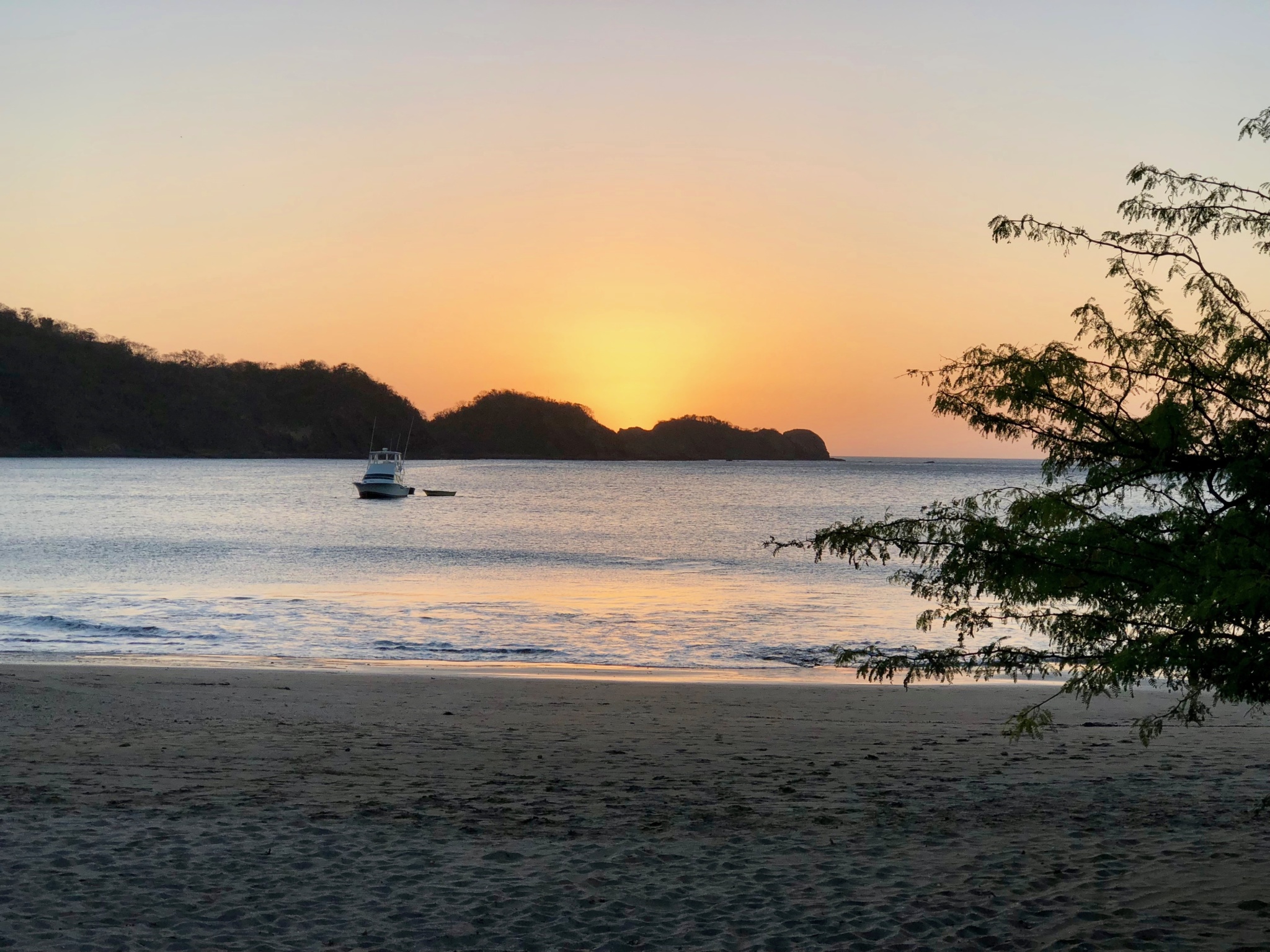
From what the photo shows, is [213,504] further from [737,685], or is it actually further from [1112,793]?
[1112,793]

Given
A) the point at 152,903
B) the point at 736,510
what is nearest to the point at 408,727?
the point at 152,903

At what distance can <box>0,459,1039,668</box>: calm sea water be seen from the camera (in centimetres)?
2066

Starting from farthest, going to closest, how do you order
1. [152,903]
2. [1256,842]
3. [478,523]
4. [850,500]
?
[850,500], [478,523], [1256,842], [152,903]

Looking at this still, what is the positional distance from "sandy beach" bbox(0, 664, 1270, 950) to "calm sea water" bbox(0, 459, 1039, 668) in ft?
27.4

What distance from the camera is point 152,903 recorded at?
18.3 ft

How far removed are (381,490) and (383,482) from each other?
2.43ft

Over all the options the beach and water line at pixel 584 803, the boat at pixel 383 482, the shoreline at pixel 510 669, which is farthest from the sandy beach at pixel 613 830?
the boat at pixel 383 482

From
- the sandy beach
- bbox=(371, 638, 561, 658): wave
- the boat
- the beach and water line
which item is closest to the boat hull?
the boat

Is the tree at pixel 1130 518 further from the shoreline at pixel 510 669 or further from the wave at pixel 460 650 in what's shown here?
A: the wave at pixel 460 650

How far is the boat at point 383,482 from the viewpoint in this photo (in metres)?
86.7

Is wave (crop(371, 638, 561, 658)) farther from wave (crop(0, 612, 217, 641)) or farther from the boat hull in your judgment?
the boat hull

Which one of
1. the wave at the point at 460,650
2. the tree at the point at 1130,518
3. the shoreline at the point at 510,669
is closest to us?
the tree at the point at 1130,518

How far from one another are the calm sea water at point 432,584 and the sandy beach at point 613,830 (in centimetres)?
836

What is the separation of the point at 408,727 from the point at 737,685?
5.72 meters
